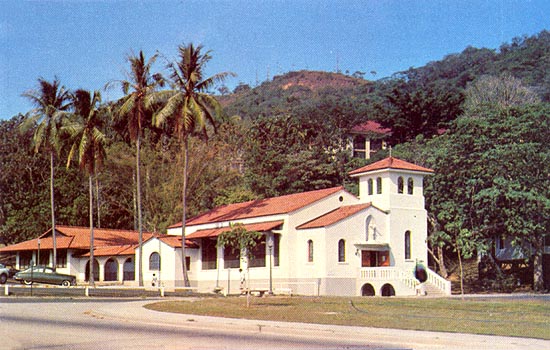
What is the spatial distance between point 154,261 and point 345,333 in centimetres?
4108

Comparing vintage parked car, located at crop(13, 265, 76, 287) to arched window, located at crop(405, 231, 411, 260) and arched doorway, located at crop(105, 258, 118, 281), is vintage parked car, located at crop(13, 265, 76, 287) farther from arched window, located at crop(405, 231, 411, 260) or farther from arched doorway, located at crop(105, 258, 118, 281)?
arched window, located at crop(405, 231, 411, 260)

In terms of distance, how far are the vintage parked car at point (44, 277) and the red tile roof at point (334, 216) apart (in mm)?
18091

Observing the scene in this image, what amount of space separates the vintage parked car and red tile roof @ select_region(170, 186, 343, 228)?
391 inches

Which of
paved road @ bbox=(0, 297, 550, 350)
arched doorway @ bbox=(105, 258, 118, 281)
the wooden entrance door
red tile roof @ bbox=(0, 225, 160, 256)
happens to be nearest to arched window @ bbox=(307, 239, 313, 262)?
the wooden entrance door

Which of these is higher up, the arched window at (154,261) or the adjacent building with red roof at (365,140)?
the adjacent building with red roof at (365,140)

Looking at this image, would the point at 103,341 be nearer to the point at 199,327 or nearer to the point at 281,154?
the point at 199,327

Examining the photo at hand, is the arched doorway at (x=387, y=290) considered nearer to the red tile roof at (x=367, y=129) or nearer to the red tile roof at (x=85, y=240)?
the red tile roof at (x=85, y=240)

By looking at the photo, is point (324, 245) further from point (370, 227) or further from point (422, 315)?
point (422, 315)

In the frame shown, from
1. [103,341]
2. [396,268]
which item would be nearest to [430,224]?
[396,268]

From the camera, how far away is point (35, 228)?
259 ft

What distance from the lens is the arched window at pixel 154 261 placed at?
5906 cm

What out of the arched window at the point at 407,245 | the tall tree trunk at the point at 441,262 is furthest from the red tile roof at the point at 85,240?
the tall tree trunk at the point at 441,262

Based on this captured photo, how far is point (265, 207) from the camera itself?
5606 cm

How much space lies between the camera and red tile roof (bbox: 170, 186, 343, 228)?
174 ft
